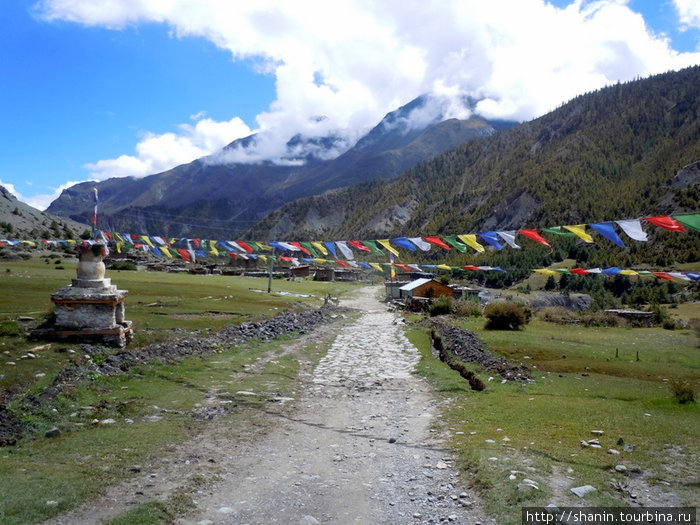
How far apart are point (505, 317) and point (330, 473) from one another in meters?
21.6

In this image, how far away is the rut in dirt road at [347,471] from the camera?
19.9ft

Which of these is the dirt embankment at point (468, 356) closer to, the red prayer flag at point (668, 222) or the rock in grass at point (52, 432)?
the red prayer flag at point (668, 222)

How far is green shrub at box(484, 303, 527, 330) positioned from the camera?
2716 cm

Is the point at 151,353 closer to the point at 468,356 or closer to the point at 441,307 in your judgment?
the point at 468,356

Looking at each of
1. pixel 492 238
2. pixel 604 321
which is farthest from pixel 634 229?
pixel 604 321

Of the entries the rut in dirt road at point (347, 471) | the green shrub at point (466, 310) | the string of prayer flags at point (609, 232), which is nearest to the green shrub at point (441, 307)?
the green shrub at point (466, 310)

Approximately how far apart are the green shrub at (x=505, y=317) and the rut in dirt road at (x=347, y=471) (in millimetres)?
14926

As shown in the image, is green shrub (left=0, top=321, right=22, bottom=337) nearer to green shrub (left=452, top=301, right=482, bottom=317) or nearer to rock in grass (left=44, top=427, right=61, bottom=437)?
rock in grass (left=44, top=427, right=61, bottom=437)

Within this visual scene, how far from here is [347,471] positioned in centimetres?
751

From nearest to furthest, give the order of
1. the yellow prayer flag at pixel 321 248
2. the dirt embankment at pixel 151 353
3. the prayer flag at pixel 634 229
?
the dirt embankment at pixel 151 353 → the prayer flag at pixel 634 229 → the yellow prayer flag at pixel 321 248

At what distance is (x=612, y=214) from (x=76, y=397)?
119 m

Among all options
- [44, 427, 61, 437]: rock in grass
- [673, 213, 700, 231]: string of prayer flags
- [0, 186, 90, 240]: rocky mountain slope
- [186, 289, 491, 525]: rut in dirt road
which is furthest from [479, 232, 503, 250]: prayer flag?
[0, 186, 90, 240]: rocky mountain slope

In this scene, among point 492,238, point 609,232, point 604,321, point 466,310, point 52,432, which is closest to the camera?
point 52,432

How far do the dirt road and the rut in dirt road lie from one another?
0.01 meters
